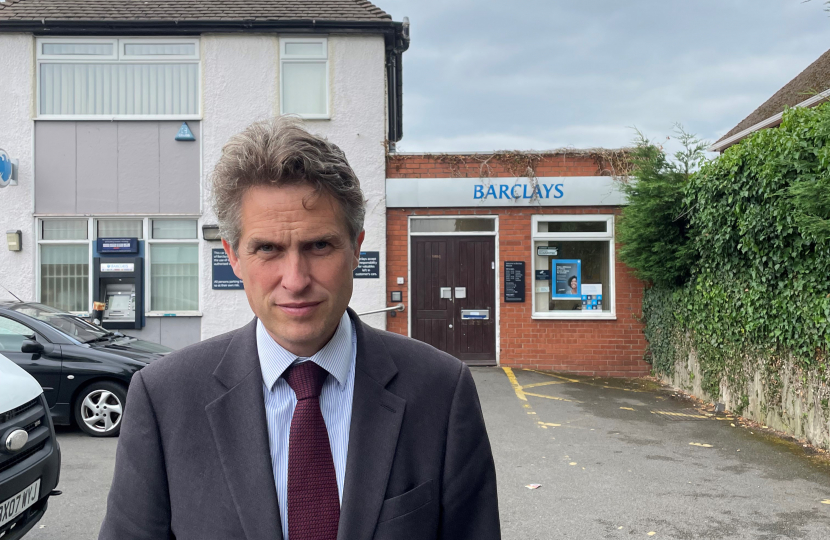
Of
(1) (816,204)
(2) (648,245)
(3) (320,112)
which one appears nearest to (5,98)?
(3) (320,112)

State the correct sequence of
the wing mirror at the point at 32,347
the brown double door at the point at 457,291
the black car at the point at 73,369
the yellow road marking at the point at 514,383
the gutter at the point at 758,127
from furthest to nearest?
1. the brown double door at the point at 457,291
2. the gutter at the point at 758,127
3. the yellow road marking at the point at 514,383
4. the black car at the point at 73,369
5. the wing mirror at the point at 32,347

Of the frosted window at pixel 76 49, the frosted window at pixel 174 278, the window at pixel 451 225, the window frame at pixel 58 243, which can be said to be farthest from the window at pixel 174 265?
the window at pixel 451 225

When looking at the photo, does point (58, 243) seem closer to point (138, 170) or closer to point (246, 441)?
point (138, 170)

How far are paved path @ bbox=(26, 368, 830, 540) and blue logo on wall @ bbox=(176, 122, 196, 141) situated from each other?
6.42m

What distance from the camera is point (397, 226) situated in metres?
12.6

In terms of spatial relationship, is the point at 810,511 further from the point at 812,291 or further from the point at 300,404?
the point at 300,404

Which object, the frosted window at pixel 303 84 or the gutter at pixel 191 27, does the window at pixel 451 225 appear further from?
the gutter at pixel 191 27

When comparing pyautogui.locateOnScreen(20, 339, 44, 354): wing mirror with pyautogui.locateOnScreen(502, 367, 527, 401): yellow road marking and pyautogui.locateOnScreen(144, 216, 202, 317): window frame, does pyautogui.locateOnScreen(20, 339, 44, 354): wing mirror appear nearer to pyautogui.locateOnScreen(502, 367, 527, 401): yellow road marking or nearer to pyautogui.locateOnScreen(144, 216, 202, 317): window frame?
pyautogui.locateOnScreen(144, 216, 202, 317): window frame

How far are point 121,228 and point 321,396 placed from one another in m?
12.4

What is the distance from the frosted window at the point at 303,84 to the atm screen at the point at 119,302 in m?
4.65

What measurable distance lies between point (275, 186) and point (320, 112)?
462 inches

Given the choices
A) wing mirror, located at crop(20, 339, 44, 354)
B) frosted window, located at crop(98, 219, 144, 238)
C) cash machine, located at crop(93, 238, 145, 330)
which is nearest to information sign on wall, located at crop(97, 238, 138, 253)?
cash machine, located at crop(93, 238, 145, 330)

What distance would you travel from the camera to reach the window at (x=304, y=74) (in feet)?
41.8

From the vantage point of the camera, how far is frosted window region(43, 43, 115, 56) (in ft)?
41.9
